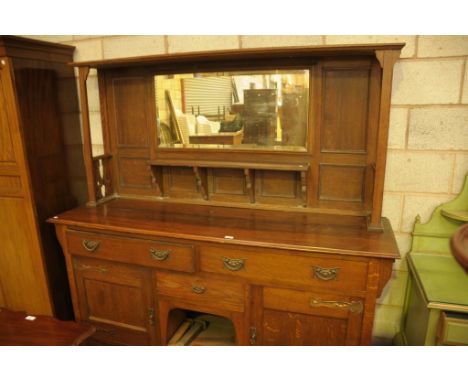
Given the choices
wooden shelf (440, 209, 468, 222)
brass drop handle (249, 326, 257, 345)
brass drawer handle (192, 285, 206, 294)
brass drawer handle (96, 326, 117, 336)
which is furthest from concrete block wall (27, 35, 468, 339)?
brass drawer handle (96, 326, 117, 336)

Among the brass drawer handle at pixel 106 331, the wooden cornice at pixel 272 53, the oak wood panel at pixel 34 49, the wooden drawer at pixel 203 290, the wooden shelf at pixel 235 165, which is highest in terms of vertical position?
the oak wood panel at pixel 34 49

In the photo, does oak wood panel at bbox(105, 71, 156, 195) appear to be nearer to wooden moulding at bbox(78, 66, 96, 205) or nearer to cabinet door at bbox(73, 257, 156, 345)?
wooden moulding at bbox(78, 66, 96, 205)

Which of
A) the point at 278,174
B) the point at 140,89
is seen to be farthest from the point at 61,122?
the point at 278,174

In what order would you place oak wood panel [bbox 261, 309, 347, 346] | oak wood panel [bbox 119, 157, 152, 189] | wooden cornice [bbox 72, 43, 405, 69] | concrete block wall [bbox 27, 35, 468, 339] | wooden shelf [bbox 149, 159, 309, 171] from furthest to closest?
oak wood panel [bbox 119, 157, 152, 189] < wooden shelf [bbox 149, 159, 309, 171] < concrete block wall [bbox 27, 35, 468, 339] < oak wood panel [bbox 261, 309, 347, 346] < wooden cornice [bbox 72, 43, 405, 69]

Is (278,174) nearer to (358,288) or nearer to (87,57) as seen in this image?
(358,288)

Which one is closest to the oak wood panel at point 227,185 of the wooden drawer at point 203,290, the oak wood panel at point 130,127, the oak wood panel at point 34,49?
the oak wood panel at point 130,127

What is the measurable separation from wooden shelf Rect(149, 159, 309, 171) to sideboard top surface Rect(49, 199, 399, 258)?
0.85 feet

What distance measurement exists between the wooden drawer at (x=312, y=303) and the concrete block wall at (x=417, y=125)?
584 mm

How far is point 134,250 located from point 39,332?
545 millimetres

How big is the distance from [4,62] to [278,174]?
5.28 feet

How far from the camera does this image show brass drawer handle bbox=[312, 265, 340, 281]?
58.9 inches

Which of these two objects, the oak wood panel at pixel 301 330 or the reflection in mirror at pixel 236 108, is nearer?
the oak wood panel at pixel 301 330

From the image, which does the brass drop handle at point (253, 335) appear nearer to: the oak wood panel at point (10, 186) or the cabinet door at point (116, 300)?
the cabinet door at point (116, 300)

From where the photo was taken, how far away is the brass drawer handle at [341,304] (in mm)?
1518
